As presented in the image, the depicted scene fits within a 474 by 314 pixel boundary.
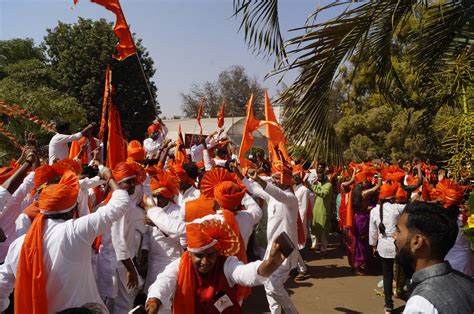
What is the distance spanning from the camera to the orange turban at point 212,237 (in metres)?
2.81

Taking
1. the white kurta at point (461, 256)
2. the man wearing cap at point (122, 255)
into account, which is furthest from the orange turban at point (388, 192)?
the man wearing cap at point (122, 255)

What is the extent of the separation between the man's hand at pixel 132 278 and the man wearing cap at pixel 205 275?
159 cm

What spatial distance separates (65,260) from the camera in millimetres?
3117

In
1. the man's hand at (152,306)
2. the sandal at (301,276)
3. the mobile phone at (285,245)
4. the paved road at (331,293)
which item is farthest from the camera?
the sandal at (301,276)

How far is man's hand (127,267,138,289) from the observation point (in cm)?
443

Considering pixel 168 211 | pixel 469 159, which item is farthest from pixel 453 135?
pixel 168 211

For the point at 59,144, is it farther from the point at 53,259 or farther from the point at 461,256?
the point at 461,256

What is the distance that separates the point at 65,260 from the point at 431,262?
236 cm

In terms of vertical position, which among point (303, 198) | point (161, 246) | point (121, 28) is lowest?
point (303, 198)

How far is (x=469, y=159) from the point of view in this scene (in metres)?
4.85

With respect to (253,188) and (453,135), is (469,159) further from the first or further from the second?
(253,188)

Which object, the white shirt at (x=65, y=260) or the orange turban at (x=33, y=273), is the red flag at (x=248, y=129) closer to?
the white shirt at (x=65, y=260)

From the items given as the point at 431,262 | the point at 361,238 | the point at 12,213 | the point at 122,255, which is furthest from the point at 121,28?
the point at 361,238

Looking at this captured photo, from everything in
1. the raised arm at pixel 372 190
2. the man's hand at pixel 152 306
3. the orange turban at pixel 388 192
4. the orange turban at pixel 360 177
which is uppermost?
the man's hand at pixel 152 306
